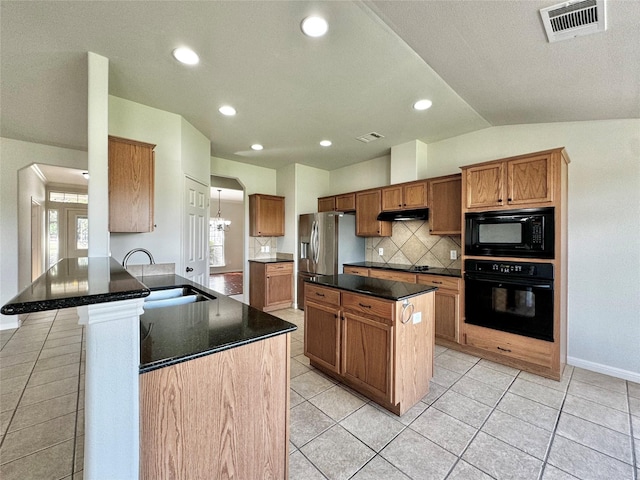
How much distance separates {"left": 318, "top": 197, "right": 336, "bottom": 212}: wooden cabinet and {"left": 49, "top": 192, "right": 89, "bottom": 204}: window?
612 centimetres

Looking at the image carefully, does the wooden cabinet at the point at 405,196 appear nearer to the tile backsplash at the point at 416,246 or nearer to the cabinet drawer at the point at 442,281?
the tile backsplash at the point at 416,246

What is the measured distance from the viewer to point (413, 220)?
406cm

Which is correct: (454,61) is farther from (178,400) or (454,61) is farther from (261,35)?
(178,400)

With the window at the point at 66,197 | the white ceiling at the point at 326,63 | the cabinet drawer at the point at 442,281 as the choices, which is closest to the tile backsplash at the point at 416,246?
the cabinet drawer at the point at 442,281

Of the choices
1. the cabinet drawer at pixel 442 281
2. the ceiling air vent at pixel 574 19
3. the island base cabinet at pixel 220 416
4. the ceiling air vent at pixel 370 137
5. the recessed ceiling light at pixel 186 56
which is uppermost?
the ceiling air vent at pixel 370 137

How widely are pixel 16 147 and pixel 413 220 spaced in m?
5.83

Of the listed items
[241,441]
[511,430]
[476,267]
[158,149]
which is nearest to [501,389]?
[511,430]

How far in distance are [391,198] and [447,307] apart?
5.72 feet

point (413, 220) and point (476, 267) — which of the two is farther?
point (413, 220)

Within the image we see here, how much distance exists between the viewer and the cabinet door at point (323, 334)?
2.40 meters

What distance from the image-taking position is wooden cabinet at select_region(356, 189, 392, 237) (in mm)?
4285

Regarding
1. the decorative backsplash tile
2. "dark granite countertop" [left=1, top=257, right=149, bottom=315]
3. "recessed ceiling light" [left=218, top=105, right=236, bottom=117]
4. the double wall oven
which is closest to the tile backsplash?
the double wall oven

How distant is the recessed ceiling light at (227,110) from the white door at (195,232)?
0.87 meters

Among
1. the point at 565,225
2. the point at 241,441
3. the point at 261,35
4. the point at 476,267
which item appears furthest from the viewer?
the point at 476,267
